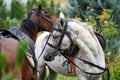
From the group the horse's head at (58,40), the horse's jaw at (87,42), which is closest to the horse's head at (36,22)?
the horse's head at (58,40)

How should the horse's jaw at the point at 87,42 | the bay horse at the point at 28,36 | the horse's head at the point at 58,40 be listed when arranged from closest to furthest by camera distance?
the bay horse at the point at 28,36 < the horse's jaw at the point at 87,42 < the horse's head at the point at 58,40

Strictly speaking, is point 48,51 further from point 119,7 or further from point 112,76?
point 119,7

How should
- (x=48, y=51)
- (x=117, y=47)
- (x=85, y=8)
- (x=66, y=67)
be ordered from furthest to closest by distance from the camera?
(x=85, y=8) → (x=117, y=47) → (x=66, y=67) → (x=48, y=51)

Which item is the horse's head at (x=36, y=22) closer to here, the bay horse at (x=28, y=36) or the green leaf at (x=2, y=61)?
the bay horse at (x=28, y=36)

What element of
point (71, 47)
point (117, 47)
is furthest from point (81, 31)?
point (117, 47)

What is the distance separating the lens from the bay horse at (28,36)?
116 inches

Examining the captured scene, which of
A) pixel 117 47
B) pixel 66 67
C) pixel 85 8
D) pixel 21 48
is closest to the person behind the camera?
pixel 21 48

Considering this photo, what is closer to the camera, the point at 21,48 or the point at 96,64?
the point at 21,48

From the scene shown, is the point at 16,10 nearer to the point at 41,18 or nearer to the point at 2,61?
the point at 41,18

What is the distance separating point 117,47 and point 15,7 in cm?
1227

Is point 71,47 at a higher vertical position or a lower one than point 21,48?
lower

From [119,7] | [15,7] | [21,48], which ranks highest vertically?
[21,48]

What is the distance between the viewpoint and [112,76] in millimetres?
7691

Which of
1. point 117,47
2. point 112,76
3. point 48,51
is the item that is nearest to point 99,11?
point 117,47
